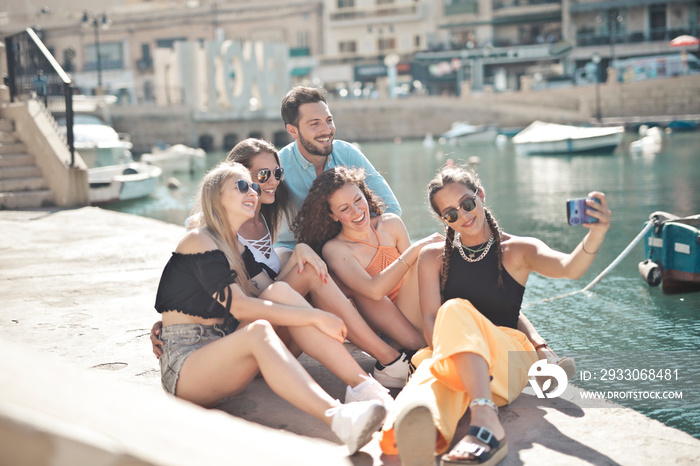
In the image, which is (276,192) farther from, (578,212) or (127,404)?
(127,404)

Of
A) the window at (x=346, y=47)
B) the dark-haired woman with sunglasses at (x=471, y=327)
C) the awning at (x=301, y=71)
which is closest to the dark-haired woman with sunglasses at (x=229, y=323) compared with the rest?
the dark-haired woman with sunglasses at (x=471, y=327)

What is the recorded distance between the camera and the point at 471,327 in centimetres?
292

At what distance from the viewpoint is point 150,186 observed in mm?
18828

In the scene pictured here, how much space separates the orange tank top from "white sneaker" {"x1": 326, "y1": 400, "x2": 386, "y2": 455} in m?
1.30

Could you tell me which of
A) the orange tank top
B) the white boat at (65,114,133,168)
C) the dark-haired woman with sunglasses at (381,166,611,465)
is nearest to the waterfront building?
the white boat at (65,114,133,168)

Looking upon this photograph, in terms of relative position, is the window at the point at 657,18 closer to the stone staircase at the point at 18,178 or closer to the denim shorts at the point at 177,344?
the stone staircase at the point at 18,178

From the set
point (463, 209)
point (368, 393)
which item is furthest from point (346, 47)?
point (368, 393)

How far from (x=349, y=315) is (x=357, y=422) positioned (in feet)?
3.04

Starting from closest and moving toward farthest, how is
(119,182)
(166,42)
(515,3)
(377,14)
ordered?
(119,182)
(515,3)
(377,14)
(166,42)

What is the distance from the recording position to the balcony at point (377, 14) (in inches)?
2008

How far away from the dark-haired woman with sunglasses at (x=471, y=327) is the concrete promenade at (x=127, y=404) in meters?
0.17

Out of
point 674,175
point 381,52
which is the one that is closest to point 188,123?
point 381,52

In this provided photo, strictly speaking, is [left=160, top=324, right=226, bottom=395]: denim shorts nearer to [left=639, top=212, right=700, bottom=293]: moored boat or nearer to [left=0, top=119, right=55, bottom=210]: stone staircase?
[left=639, top=212, right=700, bottom=293]: moored boat

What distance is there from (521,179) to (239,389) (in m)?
18.5
